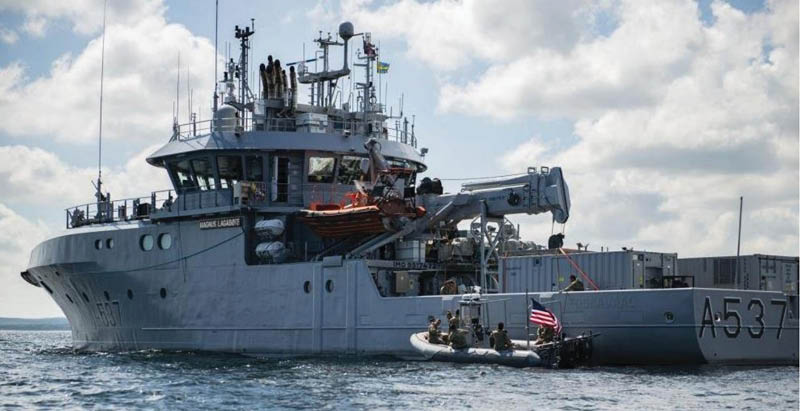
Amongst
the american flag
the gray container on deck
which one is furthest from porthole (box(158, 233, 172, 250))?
the american flag

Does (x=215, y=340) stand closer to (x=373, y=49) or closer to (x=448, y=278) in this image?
(x=448, y=278)

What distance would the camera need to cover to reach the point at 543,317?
1131 inches

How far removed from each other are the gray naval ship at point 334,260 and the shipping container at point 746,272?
0.30 m

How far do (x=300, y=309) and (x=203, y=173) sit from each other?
6.12 metres

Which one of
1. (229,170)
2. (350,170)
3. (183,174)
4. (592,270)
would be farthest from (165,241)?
(592,270)

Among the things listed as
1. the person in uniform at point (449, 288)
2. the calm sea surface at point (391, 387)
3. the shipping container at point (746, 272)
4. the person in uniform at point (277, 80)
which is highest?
the person in uniform at point (277, 80)

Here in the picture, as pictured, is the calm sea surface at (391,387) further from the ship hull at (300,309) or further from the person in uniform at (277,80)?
the person in uniform at (277,80)

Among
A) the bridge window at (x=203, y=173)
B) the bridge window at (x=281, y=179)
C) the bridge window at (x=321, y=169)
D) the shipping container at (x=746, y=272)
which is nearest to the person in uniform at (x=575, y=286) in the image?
the shipping container at (x=746, y=272)

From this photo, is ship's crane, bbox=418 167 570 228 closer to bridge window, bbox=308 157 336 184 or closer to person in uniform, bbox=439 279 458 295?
person in uniform, bbox=439 279 458 295

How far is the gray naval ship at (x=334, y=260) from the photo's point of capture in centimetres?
2905

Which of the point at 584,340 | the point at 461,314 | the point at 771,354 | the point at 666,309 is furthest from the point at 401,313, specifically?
the point at 771,354

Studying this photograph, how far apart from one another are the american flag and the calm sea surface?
49.9 inches

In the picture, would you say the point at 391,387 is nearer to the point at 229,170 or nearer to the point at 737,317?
the point at 737,317

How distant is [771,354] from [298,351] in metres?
13.6
